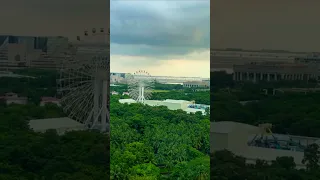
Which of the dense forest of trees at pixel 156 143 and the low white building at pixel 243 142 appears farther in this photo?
the dense forest of trees at pixel 156 143

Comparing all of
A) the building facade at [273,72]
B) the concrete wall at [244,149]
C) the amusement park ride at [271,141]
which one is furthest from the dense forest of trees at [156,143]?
the building facade at [273,72]

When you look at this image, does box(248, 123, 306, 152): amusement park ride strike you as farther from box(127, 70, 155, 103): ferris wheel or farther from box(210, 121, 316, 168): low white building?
box(127, 70, 155, 103): ferris wheel

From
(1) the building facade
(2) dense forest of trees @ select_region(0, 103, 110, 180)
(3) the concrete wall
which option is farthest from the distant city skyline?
(2) dense forest of trees @ select_region(0, 103, 110, 180)

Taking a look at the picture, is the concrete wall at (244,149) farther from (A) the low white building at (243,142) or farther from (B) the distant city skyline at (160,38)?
(B) the distant city skyline at (160,38)

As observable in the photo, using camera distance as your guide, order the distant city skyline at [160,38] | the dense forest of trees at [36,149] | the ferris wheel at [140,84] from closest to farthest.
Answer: the dense forest of trees at [36,149] → the distant city skyline at [160,38] → the ferris wheel at [140,84]

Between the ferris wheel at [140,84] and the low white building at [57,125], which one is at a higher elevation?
the ferris wheel at [140,84]
